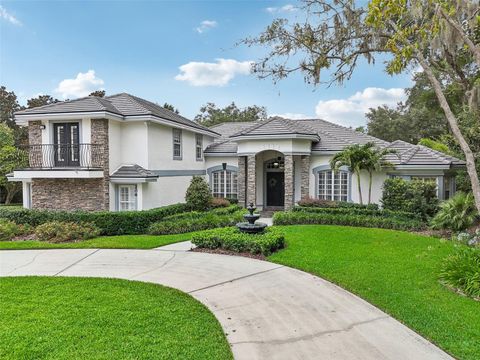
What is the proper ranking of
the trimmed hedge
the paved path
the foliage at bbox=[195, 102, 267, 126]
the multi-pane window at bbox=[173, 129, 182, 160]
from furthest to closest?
the foliage at bbox=[195, 102, 267, 126], the multi-pane window at bbox=[173, 129, 182, 160], the trimmed hedge, the paved path

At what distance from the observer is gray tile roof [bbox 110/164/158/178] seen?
13.6 m

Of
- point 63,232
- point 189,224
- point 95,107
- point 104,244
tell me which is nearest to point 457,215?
point 189,224

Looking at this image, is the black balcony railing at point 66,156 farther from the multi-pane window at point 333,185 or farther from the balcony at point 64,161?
the multi-pane window at point 333,185

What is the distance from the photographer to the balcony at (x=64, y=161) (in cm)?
1316

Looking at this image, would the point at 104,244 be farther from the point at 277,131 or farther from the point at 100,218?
the point at 277,131

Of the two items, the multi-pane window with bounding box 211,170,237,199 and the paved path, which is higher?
the multi-pane window with bounding box 211,170,237,199

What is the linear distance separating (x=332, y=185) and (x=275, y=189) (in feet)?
A: 12.0

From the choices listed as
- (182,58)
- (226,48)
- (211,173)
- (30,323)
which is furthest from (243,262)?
(182,58)

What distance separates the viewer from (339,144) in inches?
662

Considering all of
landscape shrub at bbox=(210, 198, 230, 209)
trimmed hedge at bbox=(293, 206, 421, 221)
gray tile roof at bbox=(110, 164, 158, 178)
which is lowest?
trimmed hedge at bbox=(293, 206, 421, 221)

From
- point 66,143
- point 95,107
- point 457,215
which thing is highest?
point 95,107

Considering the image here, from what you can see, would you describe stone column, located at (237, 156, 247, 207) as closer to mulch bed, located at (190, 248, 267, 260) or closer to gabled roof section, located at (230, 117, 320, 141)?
gabled roof section, located at (230, 117, 320, 141)

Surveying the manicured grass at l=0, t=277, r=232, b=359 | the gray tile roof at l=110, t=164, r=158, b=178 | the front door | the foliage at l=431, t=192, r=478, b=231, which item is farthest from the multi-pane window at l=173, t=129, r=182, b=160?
the foliage at l=431, t=192, r=478, b=231

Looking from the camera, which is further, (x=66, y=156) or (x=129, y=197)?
(x=129, y=197)
